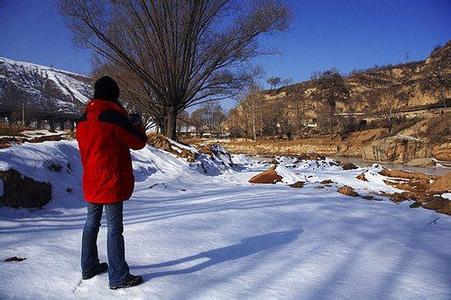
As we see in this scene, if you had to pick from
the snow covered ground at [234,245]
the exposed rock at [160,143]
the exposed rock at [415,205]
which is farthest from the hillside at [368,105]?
the snow covered ground at [234,245]

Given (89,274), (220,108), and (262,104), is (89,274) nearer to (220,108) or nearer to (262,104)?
(262,104)

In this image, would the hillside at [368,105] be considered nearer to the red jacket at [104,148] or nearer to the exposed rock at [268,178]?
the exposed rock at [268,178]

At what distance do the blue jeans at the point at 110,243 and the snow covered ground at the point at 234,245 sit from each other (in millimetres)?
119

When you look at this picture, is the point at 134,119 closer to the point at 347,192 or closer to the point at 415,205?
the point at 415,205

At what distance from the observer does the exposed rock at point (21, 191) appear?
4.39m

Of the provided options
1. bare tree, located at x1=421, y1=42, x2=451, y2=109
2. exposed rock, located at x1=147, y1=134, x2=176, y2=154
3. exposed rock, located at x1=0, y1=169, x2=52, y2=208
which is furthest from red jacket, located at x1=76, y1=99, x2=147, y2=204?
bare tree, located at x1=421, y1=42, x2=451, y2=109

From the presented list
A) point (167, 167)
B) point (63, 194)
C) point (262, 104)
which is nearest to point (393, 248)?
point (63, 194)

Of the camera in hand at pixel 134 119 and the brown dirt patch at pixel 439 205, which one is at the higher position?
the camera in hand at pixel 134 119

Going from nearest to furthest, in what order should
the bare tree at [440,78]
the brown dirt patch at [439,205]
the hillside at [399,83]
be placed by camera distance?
the brown dirt patch at [439,205]
the bare tree at [440,78]
the hillside at [399,83]

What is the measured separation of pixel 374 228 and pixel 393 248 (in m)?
0.81

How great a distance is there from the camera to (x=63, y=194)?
523 centimetres

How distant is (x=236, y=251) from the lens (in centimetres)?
348

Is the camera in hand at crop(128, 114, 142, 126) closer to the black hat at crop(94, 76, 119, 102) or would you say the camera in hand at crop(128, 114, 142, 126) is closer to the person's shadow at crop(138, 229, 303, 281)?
the black hat at crop(94, 76, 119, 102)

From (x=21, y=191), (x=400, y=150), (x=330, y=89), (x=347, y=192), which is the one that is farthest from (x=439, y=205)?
(x=330, y=89)
